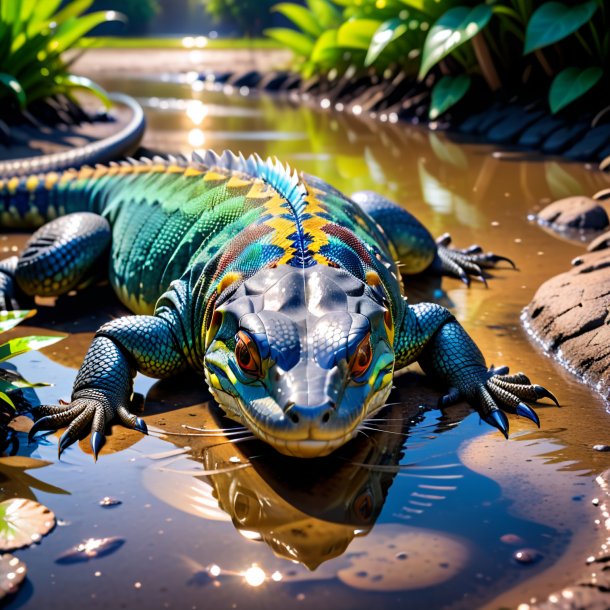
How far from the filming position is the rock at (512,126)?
36.1ft

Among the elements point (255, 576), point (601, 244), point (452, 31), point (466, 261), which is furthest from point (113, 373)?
point (452, 31)

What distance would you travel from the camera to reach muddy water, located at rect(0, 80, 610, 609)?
2.75m

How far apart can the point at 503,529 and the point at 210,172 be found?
2897 millimetres

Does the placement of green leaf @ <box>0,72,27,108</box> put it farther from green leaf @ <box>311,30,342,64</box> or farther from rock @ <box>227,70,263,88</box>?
rock @ <box>227,70,263,88</box>

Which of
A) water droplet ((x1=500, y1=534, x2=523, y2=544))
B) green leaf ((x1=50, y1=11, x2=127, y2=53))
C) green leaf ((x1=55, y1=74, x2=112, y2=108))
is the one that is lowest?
water droplet ((x1=500, y1=534, x2=523, y2=544))

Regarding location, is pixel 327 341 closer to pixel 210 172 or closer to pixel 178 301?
pixel 178 301

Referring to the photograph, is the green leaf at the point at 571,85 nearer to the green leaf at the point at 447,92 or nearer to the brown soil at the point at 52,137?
the green leaf at the point at 447,92

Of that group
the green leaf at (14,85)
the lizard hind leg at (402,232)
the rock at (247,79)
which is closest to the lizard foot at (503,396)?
the lizard hind leg at (402,232)

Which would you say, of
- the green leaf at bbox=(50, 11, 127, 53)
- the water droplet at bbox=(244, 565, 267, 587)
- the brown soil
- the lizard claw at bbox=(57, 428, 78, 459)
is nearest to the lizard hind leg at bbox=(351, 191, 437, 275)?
the lizard claw at bbox=(57, 428, 78, 459)

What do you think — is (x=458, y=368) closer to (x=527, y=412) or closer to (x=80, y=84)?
(x=527, y=412)

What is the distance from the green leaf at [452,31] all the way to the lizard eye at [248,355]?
763 centimetres

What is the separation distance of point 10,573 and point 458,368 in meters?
2.22

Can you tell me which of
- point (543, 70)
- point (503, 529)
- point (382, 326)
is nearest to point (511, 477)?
point (503, 529)

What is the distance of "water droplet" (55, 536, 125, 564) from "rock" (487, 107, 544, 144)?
9066 mm
